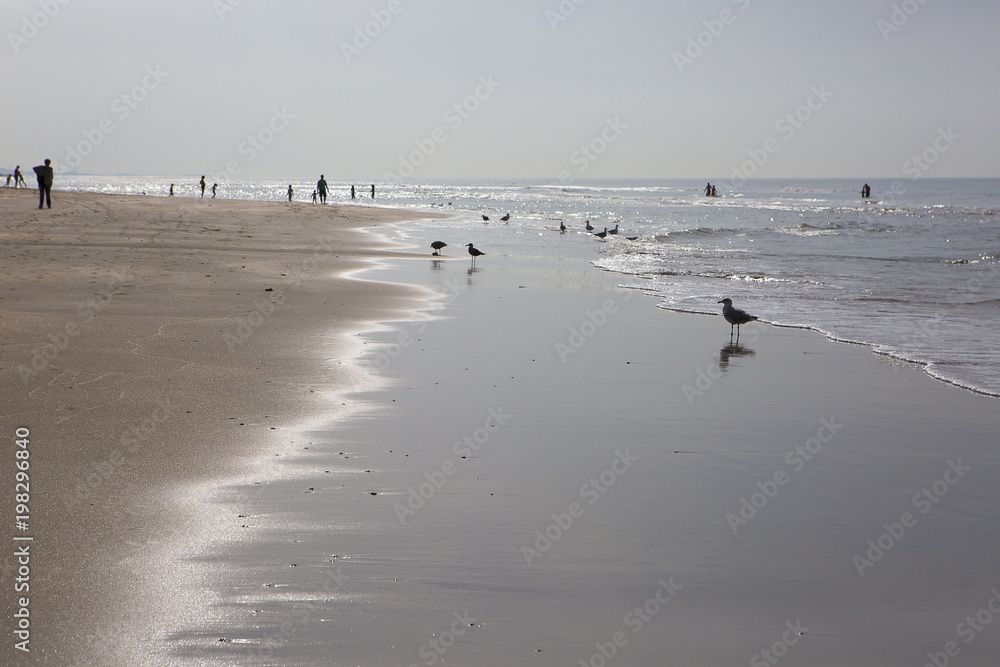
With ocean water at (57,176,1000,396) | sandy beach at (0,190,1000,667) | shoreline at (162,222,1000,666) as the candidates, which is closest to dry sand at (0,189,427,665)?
sandy beach at (0,190,1000,667)

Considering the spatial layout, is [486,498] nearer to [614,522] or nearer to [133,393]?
[614,522]

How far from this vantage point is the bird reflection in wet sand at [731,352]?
971cm

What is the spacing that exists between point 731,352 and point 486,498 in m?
5.95

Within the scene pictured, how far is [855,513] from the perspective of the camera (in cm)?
518

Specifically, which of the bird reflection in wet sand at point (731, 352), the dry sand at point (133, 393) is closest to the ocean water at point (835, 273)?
the bird reflection in wet sand at point (731, 352)

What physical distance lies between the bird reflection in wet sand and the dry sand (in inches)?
169

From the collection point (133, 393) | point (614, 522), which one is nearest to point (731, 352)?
point (614, 522)

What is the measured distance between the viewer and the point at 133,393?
7082 mm

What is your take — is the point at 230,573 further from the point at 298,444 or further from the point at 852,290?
the point at 852,290

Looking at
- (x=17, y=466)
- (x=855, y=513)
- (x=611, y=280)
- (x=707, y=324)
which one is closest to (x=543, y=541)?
(x=855, y=513)

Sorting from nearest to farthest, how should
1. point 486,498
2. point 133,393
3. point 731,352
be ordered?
point 486,498, point 133,393, point 731,352

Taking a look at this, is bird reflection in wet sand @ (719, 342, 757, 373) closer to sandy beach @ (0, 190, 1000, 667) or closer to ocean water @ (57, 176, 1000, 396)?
sandy beach @ (0, 190, 1000, 667)

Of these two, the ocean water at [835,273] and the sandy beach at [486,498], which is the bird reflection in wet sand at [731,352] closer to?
the sandy beach at [486,498]

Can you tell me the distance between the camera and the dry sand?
3.89 metres
